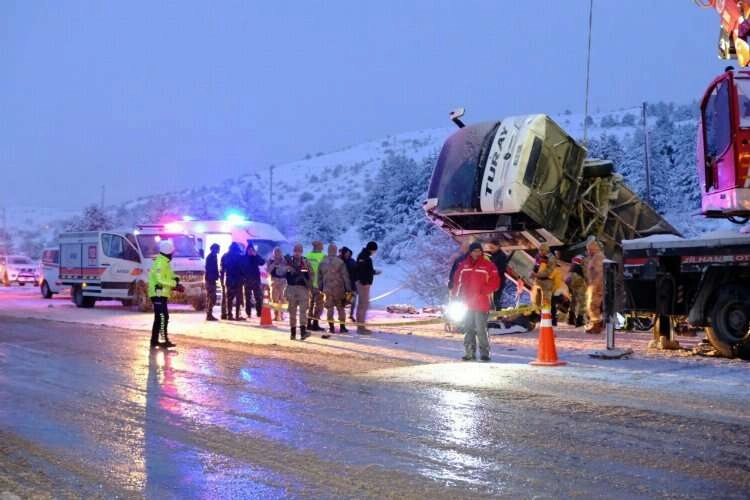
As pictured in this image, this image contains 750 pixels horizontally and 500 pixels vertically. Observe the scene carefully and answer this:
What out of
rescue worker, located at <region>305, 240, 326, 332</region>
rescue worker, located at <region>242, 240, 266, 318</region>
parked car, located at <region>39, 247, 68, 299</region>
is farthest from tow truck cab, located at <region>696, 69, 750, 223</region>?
parked car, located at <region>39, 247, 68, 299</region>

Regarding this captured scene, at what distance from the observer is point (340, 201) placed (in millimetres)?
83062

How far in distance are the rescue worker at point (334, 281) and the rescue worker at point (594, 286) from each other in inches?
171

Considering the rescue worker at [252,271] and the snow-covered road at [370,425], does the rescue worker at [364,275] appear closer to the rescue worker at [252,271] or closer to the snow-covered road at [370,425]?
the snow-covered road at [370,425]

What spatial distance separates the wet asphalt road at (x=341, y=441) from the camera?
5496mm

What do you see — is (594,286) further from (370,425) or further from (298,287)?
(370,425)

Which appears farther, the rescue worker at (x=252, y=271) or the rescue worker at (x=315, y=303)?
the rescue worker at (x=252, y=271)

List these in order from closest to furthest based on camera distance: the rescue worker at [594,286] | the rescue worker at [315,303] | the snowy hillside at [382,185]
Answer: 1. the rescue worker at [594,286]
2. the rescue worker at [315,303]
3. the snowy hillside at [382,185]

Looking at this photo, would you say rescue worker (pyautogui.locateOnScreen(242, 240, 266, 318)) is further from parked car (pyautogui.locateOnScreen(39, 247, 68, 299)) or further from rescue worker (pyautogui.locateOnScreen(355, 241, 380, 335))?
parked car (pyautogui.locateOnScreen(39, 247, 68, 299))

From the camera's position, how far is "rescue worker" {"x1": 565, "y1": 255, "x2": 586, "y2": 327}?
51.1 feet

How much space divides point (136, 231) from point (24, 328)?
775cm

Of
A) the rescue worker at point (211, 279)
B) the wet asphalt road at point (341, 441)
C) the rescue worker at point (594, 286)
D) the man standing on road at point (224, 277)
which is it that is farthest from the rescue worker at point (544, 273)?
the rescue worker at point (211, 279)

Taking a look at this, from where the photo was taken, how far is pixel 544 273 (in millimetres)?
15344

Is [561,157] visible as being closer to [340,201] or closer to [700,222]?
[700,222]

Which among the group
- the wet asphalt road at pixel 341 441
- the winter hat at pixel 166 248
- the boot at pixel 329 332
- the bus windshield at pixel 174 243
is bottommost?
the wet asphalt road at pixel 341 441
